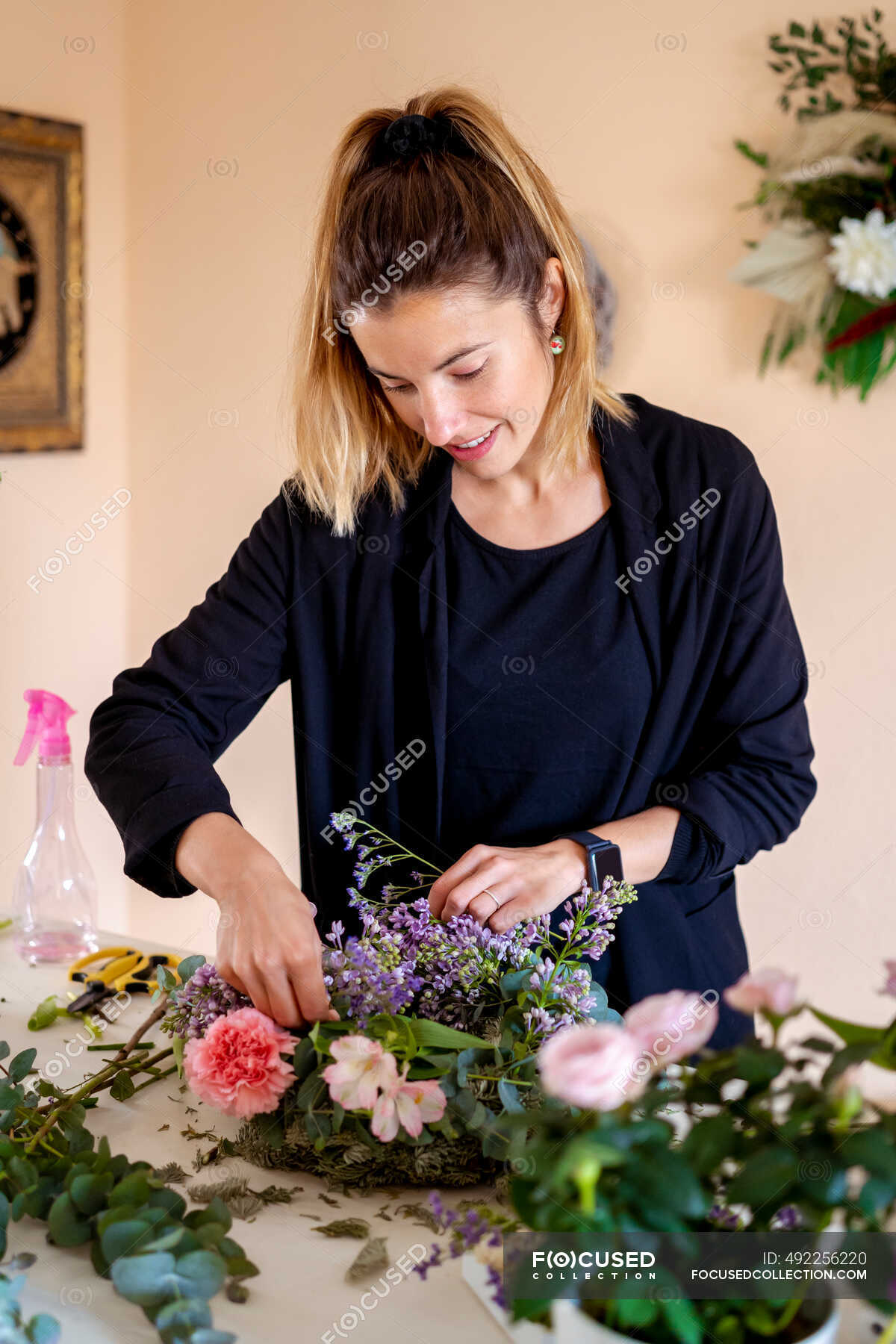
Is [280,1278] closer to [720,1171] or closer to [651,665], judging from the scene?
[720,1171]

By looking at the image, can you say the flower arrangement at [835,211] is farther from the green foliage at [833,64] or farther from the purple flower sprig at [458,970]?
the purple flower sprig at [458,970]

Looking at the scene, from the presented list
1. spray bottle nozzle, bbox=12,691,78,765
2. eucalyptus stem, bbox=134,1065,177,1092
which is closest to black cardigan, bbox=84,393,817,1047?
spray bottle nozzle, bbox=12,691,78,765

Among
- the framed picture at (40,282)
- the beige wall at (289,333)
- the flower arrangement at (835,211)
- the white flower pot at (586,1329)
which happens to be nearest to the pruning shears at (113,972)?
the white flower pot at (586,1329)

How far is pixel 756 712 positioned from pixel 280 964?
2.28 feet

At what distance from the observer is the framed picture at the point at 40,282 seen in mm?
2740

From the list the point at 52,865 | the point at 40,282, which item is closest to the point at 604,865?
the point at 52,865

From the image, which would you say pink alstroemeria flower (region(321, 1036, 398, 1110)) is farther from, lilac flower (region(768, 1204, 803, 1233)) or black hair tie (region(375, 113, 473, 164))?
black hair tie (region(375, 113, 473, 164))

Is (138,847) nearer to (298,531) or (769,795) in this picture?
(298,531)

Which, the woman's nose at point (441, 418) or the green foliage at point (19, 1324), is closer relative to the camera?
the green foliage at point (19, 1324)

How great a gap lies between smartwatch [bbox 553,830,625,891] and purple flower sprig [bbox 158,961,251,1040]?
351 mm

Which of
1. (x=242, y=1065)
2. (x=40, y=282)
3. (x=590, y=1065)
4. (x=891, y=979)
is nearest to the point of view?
(x=590, y=1065)

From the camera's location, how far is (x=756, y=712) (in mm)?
1410

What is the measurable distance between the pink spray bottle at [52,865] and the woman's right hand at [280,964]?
0.53 m

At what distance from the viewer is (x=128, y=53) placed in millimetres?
3014
